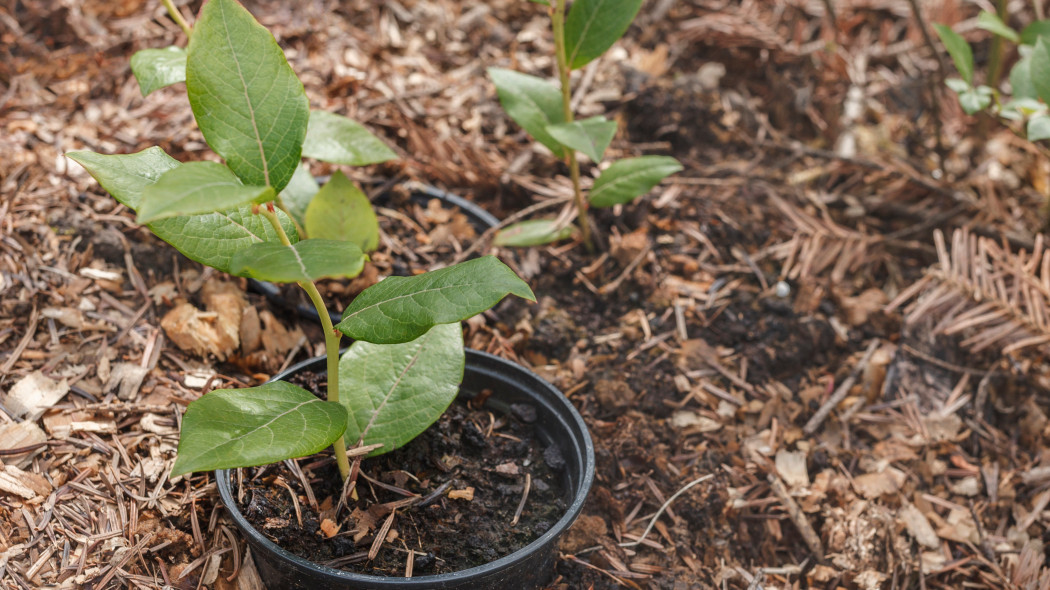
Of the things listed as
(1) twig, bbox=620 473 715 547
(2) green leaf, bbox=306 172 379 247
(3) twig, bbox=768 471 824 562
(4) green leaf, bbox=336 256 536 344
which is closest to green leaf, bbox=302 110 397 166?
(2) green leaf, bbox=306 172 379 247

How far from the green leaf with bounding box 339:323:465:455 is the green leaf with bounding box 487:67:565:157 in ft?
2.37

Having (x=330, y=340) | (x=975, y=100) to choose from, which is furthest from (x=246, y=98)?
(x=975, y=100)

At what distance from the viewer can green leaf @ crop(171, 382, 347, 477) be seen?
107cm

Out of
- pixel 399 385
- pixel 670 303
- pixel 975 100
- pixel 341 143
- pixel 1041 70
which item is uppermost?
pixel 1041 70

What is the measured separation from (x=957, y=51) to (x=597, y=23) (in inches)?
40.9

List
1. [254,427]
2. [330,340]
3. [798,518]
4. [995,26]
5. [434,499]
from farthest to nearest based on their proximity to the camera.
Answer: [995,26]
[798,518]
[434,499]
[330,340]
[254,427]

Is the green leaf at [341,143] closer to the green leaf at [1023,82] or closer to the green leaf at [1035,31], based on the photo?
the green leaf at [1023,82]

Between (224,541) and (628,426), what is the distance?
3.06 feet

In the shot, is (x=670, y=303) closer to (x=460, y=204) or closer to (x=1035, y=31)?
(x=460, y=204)

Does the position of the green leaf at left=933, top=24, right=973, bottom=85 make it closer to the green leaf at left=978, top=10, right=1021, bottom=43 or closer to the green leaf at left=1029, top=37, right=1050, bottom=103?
the green leaf at left=978, top=10, right=1021, bottom=43

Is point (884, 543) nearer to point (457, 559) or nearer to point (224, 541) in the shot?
point (457, 559)

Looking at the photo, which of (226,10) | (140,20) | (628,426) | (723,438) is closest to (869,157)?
(723,438)

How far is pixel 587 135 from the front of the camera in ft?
6.10

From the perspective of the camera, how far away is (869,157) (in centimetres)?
253
